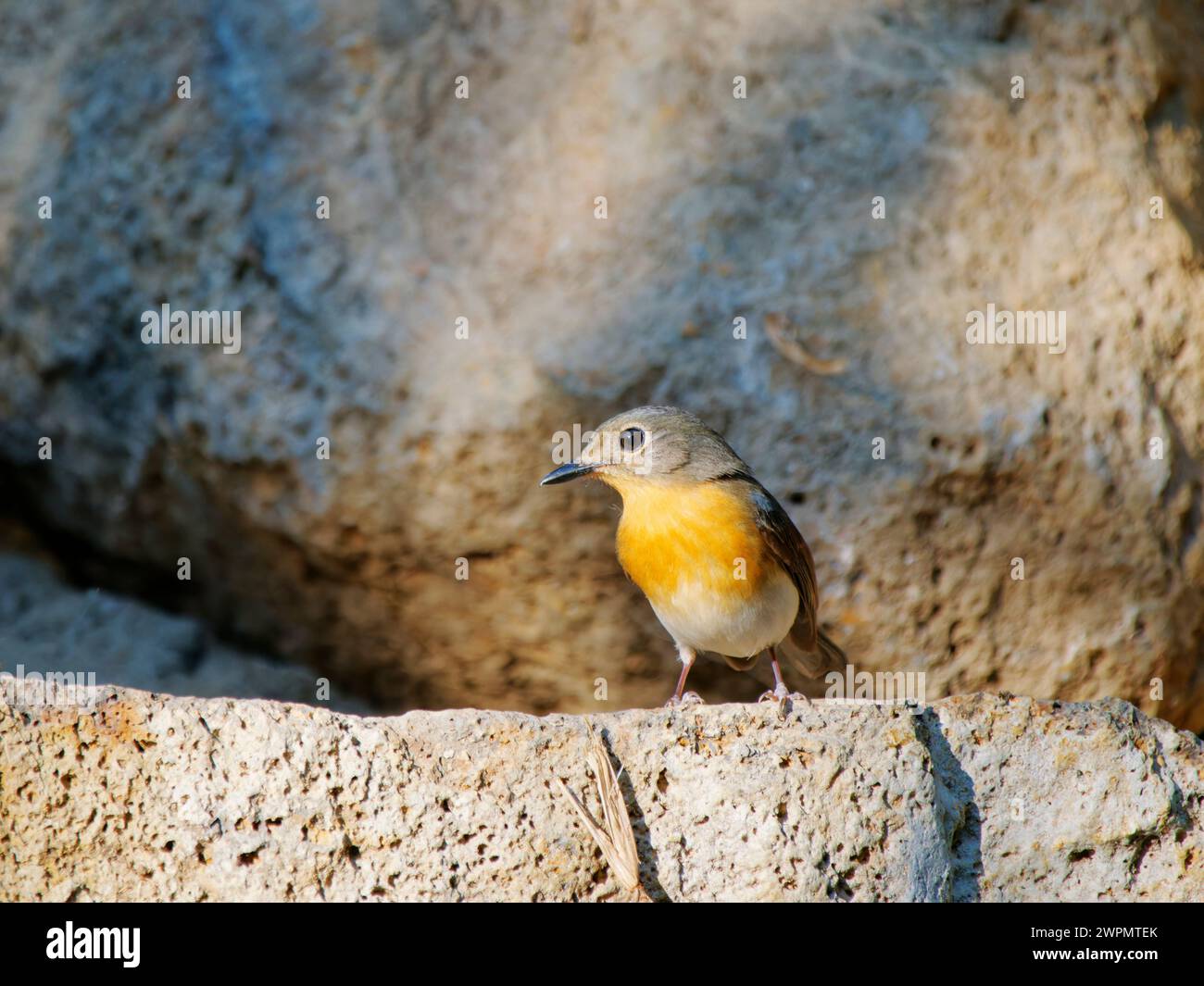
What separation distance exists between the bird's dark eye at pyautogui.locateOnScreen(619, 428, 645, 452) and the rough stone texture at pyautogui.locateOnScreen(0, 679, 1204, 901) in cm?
162

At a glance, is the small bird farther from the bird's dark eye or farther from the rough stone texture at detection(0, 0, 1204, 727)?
the rough stone texture at detection(0, 0, 1204, 727)

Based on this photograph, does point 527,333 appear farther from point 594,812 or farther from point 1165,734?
point 1165,734

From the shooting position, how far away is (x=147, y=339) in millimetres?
6793

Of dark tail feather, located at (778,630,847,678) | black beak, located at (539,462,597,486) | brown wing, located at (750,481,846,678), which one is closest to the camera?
black beak, located at (539,462,597,486)

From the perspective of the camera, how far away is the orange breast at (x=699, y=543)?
5.68 meters

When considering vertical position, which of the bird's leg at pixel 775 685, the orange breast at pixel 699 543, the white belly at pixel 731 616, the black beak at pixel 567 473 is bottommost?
the bird's leg at pixel 775 685

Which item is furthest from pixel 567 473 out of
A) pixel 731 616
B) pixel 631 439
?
pixel 731 616

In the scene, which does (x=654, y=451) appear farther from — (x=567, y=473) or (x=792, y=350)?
(x=792, y=350)

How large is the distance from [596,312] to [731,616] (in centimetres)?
169

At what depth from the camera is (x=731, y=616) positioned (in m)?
5.72

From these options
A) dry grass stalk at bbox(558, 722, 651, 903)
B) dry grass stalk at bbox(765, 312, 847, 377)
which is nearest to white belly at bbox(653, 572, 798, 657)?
dry grass stalk at bbox(765, 312, 847, 377)

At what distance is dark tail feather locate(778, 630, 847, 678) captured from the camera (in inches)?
252

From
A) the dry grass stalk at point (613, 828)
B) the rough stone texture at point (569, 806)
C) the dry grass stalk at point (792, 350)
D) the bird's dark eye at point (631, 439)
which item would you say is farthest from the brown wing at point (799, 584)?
the dry grass stalk at point (613, 828)

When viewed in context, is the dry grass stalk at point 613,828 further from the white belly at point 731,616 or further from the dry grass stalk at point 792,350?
the dry grass stalk at point 792,350
